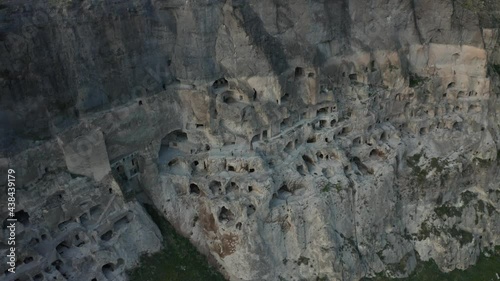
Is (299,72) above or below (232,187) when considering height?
above

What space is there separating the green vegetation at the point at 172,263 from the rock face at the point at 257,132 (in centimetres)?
69

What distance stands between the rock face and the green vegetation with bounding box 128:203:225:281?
692 mm

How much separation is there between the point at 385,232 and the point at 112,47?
22641mm

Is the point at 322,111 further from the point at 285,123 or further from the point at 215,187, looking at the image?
the point at 215,187

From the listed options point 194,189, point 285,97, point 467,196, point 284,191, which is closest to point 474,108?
point 467,196

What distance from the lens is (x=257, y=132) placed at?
35906 millimetres

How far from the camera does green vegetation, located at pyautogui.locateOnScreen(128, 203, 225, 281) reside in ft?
104

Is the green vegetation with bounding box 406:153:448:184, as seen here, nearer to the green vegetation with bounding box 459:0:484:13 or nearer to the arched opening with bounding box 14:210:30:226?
the green vegetation with bounding box 459:0:484:13

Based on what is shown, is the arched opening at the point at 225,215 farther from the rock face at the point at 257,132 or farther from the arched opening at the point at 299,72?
the arched opening at the point at 299,72

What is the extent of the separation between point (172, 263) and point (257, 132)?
10.3 metres

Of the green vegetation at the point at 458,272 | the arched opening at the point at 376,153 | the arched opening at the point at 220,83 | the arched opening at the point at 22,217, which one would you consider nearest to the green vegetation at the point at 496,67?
the arched opening at the point at 376,153

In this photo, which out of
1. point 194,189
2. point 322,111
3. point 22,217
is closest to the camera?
point 22,217

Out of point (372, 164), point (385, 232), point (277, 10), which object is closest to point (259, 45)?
point (277, 10)

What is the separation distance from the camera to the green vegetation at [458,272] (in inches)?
1462
